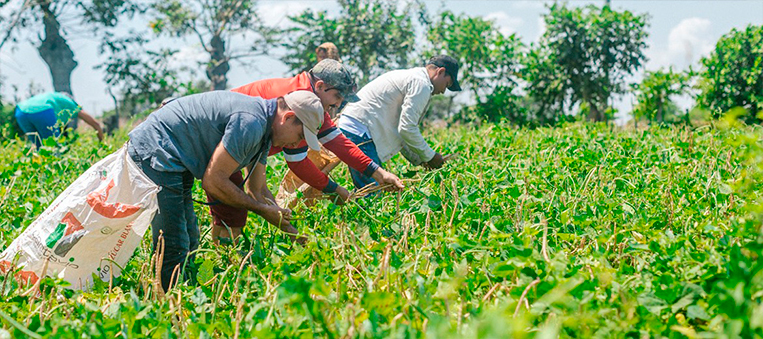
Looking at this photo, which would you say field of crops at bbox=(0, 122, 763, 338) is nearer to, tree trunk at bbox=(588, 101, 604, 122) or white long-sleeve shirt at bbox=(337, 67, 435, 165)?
white long-sleeve shirt at bbox=(337, 67, 435, 165)

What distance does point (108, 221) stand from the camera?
2.55m

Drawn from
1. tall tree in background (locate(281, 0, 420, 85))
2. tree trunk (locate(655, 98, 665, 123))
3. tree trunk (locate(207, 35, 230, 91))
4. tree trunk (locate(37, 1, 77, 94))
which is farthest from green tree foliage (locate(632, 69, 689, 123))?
tree trunk (locate(37, 1, 77, 94))

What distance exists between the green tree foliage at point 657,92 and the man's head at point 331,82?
6.12 metres

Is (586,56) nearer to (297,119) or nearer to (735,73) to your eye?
(735,73)

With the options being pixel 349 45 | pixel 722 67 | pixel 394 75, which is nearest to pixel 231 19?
pixel 349 45

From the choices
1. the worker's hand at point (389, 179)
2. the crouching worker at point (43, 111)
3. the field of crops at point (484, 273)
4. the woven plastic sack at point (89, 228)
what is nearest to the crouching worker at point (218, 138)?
the woven plastic sack at point (89, 228)

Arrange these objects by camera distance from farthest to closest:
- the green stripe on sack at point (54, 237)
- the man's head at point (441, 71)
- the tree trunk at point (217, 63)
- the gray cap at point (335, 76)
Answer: the tree trunk at point (217, 63) < the man's head at point (441, 71) < the gray cap at point (335, 76) < the green stripe on sack at point (54, 237)

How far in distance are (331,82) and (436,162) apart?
1037mm

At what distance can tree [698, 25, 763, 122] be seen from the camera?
7961 mm

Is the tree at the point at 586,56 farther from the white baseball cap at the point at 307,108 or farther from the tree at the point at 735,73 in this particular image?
the white baseball cap at the point at 307,108

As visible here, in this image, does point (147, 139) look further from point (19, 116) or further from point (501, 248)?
point (19, 116)

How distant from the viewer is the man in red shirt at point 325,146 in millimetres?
3258

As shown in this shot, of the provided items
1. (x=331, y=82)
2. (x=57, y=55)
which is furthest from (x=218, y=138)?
(x=57, y=55)

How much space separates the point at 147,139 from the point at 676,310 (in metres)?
2.12
